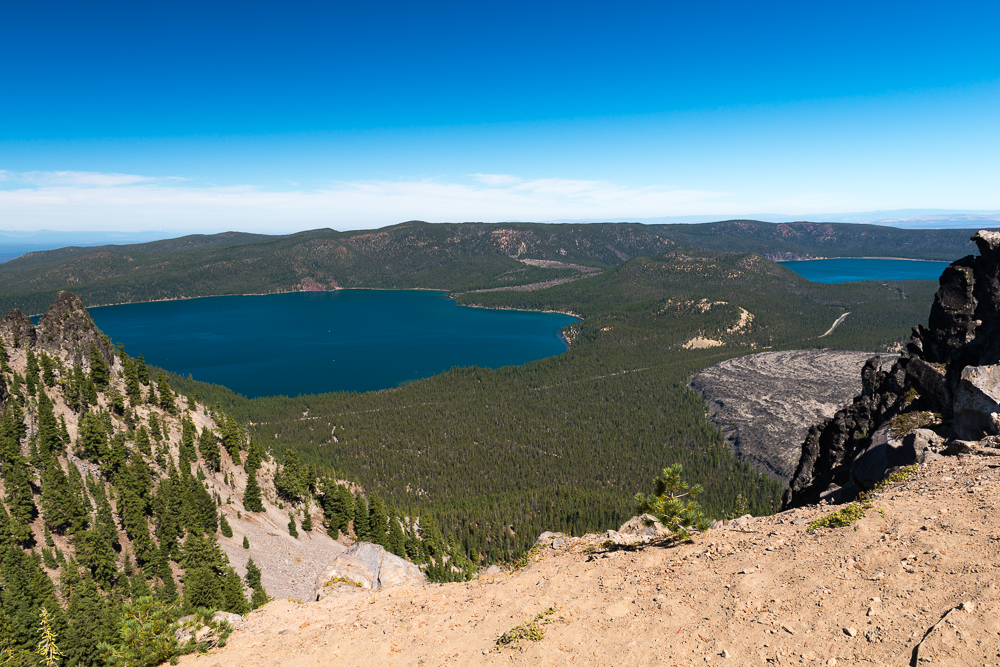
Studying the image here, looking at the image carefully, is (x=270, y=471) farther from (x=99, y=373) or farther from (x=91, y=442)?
(x=99, y=373)

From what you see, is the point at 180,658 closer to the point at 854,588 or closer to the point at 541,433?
the point at 854,588

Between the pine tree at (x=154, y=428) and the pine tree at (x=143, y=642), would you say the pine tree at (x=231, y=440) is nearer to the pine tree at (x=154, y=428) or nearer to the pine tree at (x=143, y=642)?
the pine tree at (x=154, y=428)

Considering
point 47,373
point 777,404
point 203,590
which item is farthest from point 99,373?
point 777,404

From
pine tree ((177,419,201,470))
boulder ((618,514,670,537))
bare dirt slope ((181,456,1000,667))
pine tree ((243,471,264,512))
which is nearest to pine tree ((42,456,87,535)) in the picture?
pine tree ((177,419,201,470))

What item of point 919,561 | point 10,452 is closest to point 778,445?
point 919,561

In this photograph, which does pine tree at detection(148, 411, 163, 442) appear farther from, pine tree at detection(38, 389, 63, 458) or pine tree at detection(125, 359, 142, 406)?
pine tree at detection(38, 389, 63, 458)

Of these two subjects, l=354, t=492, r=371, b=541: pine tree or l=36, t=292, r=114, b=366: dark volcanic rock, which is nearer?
l=354, t=492, r=371, b=541: pine tree
